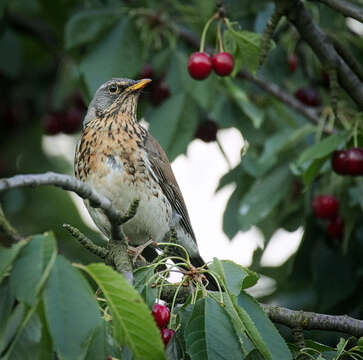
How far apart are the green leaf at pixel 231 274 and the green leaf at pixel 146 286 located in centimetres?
26

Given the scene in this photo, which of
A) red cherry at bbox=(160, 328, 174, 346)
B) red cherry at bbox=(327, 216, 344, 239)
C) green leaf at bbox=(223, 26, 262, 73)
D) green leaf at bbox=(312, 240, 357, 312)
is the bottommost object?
green leaf at bbox=(312, 240, 357, 312)

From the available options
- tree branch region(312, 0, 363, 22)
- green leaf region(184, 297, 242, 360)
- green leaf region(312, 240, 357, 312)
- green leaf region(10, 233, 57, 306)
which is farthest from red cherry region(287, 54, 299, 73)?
green leaf region(10, 233, 57, 306)

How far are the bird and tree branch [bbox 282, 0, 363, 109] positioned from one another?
1.50 metres

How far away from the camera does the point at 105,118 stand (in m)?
5.51

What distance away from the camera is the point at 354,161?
14.4ft

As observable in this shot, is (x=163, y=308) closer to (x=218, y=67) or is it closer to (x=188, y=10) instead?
(x=218, y=67)

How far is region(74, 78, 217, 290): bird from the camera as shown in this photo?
4984 millimetres

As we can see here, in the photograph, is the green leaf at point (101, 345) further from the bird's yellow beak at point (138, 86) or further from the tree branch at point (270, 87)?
the tree branch at point (270, 87)

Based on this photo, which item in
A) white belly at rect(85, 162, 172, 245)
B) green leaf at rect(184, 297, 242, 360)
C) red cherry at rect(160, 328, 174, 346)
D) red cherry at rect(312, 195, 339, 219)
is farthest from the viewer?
red cherry at rect(312, 195, 339, 219)

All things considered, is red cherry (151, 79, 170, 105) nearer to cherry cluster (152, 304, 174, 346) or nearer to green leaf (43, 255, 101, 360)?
cherry cluster (152, 304, 174, 346)

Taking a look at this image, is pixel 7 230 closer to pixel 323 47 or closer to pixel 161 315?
pixel 161 315

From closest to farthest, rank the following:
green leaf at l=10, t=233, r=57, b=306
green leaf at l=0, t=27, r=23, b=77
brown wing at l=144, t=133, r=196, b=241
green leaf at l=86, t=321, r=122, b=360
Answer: green leaf at l=10, t=233, r=57, b=306, green leaf at l=86, t=321, r=122, b=360, brown wing at l=144, t=133, r=196, b=241, green leaf at l=0, t=27, r=23, b=77

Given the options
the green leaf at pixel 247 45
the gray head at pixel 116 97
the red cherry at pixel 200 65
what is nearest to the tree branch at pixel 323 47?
the green leaf at pixel 247 45

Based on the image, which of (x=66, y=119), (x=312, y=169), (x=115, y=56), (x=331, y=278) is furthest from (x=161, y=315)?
(x=66, y=119)
